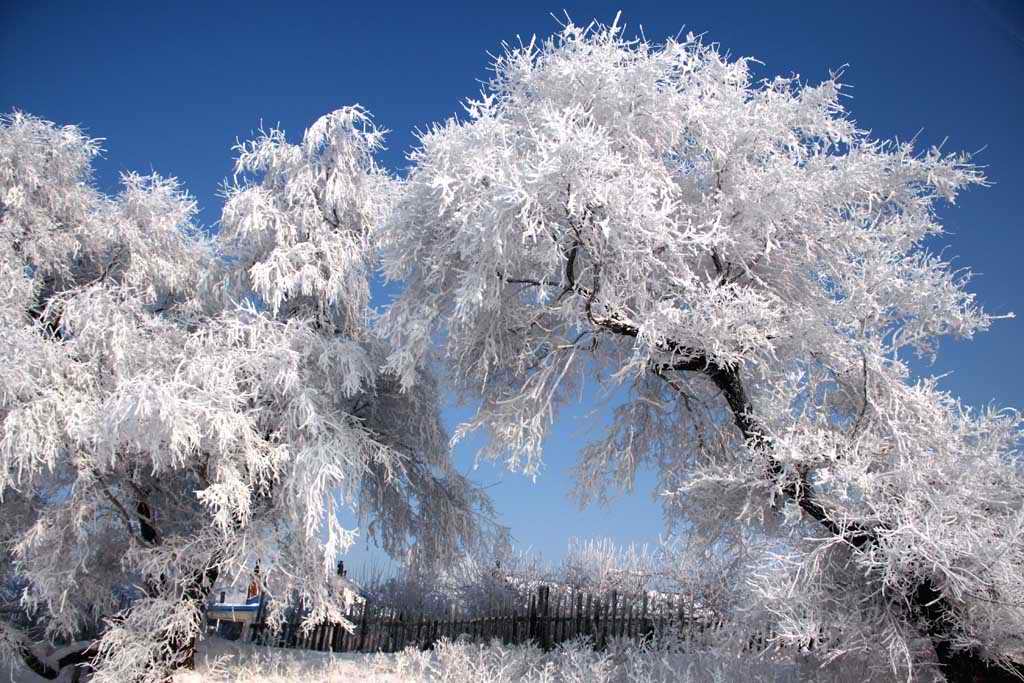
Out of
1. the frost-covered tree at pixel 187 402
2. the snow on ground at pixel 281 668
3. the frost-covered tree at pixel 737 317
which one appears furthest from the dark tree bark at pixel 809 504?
the snow on ground at pixel 281 668

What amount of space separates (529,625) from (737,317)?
7890 millimetres

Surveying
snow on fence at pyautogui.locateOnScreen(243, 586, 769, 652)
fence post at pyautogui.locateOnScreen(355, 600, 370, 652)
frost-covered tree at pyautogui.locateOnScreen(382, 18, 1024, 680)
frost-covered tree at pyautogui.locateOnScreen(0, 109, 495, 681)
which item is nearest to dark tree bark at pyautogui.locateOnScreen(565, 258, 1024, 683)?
frost-covered tree at pyautogui.locateOnScreen(382, 18, 1024, 680)

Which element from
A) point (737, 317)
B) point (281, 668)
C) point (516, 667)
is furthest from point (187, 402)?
point (737, 317)

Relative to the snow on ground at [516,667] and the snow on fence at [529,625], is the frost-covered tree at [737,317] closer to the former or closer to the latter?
the snow on ground at [516,667]

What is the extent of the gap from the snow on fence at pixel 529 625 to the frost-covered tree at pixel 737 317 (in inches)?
110

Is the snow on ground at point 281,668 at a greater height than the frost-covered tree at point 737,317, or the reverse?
the frost-covered tree at point 737,317

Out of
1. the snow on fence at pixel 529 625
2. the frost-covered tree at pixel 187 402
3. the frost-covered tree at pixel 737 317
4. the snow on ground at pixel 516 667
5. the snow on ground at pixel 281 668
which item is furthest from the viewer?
the snow on fence at pixel 529 625

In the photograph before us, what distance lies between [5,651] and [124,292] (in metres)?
5.83

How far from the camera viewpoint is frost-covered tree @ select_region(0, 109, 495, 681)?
1036 centimetres

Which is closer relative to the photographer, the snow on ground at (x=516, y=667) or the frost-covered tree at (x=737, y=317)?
the frost-covered tree at (x=737, y=317)

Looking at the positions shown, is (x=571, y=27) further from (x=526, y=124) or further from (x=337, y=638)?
(x=337, y=638)

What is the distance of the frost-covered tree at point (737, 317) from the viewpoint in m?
7.53

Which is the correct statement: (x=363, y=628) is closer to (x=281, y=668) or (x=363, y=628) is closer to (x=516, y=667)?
(x=281, y=668)

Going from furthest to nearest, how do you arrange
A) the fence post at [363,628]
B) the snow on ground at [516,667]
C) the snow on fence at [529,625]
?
1. the fence post at [363,628]
2. the snow on fence at [529,625]
3. the snow on ground at [516,667]
